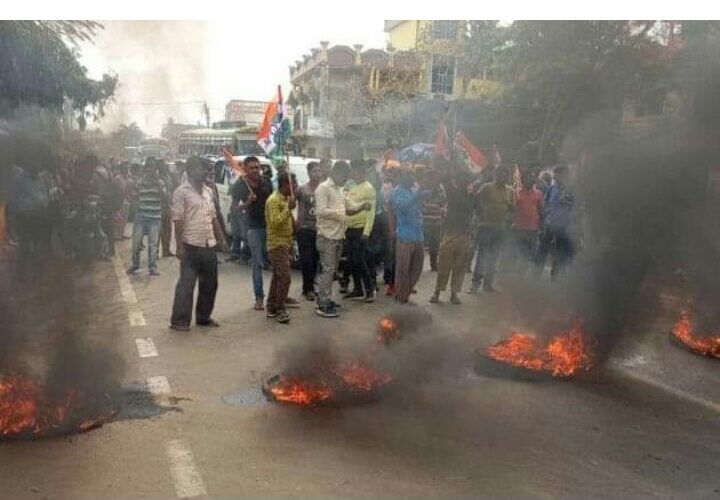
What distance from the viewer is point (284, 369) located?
481cm

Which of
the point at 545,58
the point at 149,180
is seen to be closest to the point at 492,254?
the point at 545,58

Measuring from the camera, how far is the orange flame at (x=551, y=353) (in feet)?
17.1

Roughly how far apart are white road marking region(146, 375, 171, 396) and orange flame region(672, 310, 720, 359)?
478 cm

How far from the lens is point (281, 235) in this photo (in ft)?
21.9

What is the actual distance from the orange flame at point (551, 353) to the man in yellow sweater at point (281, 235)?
2.34 m

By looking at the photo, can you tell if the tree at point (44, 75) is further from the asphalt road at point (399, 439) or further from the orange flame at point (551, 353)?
the orange flame at point (551, 353)

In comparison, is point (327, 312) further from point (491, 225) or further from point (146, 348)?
point (491, 225)

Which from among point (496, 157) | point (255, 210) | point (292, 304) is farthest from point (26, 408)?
point (496, 157)

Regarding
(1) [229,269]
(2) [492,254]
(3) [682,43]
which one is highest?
(3) [682,43]

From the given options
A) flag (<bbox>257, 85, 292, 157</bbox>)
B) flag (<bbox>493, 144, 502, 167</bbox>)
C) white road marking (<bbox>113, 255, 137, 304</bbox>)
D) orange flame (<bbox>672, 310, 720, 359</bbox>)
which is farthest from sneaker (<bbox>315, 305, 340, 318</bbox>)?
orange flame (<bbox>672, 310, 720, 359</bbox>)

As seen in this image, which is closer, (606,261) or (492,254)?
(606,261)

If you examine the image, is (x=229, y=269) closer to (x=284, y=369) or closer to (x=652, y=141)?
(x=284, y=369)

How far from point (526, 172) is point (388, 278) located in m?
2.36

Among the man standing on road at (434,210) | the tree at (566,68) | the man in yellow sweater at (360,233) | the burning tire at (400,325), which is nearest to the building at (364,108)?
the tree at (566,68)
